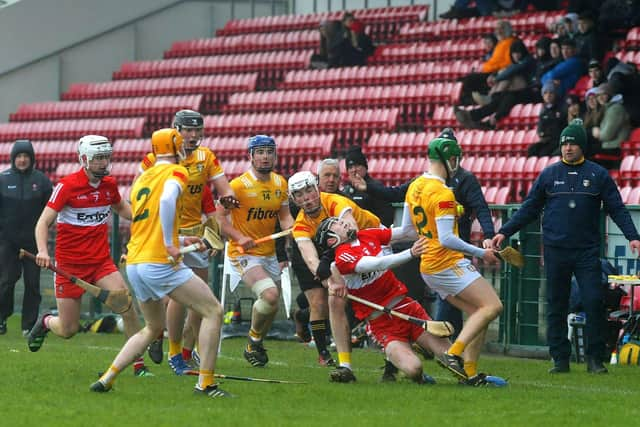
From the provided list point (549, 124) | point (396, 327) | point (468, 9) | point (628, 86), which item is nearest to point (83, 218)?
point (396, 327)

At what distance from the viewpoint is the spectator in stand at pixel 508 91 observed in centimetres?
2041

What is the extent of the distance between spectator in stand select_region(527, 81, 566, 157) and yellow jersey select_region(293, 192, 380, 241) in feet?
25.3

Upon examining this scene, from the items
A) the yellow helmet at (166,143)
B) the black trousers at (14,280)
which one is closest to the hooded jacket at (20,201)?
the black trousers at (14,280)

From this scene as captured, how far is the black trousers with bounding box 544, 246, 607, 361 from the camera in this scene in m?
11.5

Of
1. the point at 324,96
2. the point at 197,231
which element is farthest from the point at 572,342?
the point at 324,96

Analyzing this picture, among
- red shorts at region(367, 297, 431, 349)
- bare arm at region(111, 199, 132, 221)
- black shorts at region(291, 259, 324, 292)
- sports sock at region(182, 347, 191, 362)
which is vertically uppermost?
bare arm at region(111, 199, 132, 221)

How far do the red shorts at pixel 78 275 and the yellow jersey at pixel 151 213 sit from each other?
7.01 feet

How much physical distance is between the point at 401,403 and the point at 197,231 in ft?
11.3

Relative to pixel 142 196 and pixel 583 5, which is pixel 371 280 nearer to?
pixel 142 196

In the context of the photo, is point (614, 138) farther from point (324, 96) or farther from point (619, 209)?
point (324, 96)

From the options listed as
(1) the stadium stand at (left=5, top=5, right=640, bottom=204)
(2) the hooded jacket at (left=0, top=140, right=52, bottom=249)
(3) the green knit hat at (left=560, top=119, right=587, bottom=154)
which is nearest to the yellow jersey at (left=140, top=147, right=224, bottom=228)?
(3) the green knit hat at (left=560, top=119, right=587, bottom=154)

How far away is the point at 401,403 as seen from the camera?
9164 mm

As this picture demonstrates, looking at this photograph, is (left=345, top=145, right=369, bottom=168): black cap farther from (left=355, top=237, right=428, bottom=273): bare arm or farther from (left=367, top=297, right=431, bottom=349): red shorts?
(left=355, top=237, right=428, bottom=273): bare arm

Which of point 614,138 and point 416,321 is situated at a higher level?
point 614,138
